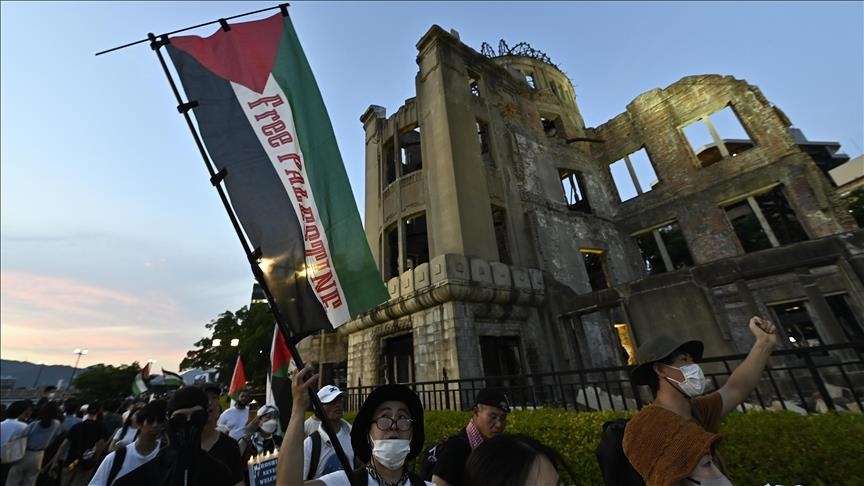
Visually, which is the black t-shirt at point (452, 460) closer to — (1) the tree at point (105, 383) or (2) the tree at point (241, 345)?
(2) the tree at point (241, 345)

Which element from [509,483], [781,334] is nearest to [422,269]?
[509,483]

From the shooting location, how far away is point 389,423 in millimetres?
2010

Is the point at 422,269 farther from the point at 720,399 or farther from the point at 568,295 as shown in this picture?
the point at 720,399

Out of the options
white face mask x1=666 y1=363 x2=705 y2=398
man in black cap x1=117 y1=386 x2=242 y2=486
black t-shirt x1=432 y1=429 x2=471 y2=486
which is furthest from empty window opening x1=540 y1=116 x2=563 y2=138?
man in black cap x1=117 y1=386 x2=242 y2=486

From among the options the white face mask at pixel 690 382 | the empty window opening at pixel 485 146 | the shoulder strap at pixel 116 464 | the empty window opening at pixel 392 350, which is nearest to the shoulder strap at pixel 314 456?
the shoulder strap at pixel 116 464

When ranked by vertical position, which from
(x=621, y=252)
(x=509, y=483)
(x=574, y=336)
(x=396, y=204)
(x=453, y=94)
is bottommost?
(x=509, y=483)

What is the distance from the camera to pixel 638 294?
10250 mm

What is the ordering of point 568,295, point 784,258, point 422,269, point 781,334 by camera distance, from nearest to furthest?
point 784,258 < point 781,334 < point 422,269 < point 568,295

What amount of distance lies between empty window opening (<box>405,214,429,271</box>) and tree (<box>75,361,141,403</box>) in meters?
48.0

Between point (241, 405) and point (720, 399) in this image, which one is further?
point (241, 405)

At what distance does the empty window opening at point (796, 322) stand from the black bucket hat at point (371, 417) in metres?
14.9

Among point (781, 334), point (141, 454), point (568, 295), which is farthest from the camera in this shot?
point (568, 295)

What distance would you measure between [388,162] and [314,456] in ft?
50.4

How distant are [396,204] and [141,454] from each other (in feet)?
39.4
